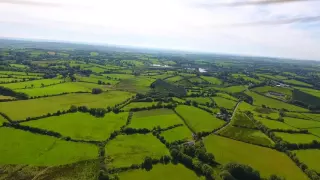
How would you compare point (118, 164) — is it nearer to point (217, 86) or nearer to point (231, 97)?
point (231, 97)

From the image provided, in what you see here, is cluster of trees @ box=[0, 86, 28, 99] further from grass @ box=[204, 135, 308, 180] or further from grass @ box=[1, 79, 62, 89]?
grass @ box=[204, 135, 308, 180]

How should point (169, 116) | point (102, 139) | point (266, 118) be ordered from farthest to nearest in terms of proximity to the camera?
point (266, 118), point (169, 116), point (102, 139)

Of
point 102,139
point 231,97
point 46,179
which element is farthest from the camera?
point 231,97

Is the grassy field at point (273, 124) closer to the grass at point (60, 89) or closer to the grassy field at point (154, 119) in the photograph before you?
the grassy field at point (154, 119)

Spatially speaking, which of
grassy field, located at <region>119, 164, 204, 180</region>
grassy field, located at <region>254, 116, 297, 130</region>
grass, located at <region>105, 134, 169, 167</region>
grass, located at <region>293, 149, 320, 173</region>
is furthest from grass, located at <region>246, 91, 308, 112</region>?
grassy field, located at <region>119, 164, 204, 180</region>

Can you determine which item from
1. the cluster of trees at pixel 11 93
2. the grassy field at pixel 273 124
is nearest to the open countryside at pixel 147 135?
the grassy field at pixel 273 124

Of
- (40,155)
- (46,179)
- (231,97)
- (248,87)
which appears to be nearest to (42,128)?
(40,155)
